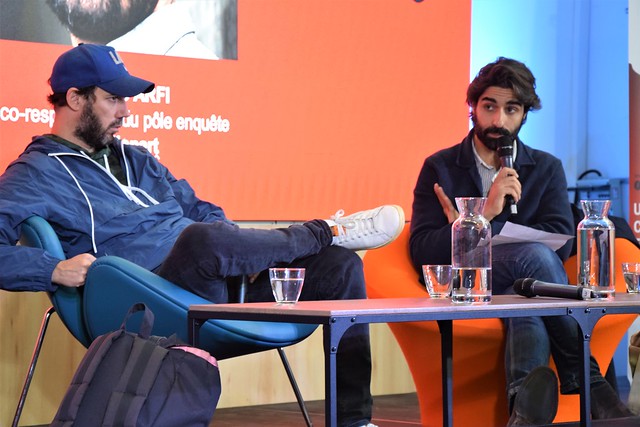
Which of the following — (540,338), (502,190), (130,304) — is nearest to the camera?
(130,304)

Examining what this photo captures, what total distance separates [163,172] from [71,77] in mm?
425

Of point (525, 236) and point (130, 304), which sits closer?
point (130, 304)

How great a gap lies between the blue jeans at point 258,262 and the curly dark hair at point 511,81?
109cm

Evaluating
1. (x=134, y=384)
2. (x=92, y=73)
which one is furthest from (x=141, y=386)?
(x=92, y=73)

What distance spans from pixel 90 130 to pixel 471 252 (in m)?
1.34

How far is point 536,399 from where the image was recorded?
2668mm

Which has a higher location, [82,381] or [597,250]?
[597,250]

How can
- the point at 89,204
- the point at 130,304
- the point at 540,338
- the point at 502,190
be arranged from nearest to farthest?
the point at 130,304
the point at 540,338
the point at 89,204
the point at 502,190

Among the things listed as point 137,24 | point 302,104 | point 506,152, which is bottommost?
point 506,152

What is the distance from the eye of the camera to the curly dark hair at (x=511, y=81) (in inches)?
135

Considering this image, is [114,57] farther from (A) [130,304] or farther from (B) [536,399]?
(B) [536,399]

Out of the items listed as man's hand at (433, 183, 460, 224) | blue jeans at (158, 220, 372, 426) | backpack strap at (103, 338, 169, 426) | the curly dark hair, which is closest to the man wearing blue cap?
blue jeans at (158, 220, 372, 426)

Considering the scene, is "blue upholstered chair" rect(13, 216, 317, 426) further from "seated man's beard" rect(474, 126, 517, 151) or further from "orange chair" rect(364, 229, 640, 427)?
"seated man's beard" rect(474, 126, 517, 151)

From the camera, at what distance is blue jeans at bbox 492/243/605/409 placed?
9.16 ft
